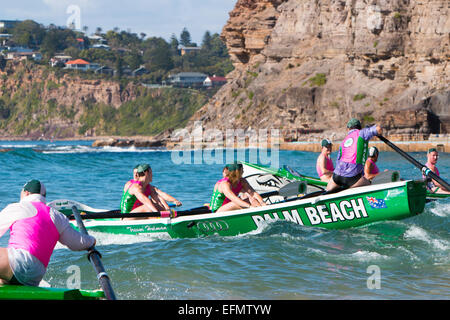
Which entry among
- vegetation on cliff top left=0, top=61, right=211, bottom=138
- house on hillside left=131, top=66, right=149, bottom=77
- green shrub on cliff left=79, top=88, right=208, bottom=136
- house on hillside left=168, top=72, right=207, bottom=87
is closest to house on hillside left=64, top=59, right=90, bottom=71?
vegetation on cliff top left=0, top=61, right=211, bottom=138

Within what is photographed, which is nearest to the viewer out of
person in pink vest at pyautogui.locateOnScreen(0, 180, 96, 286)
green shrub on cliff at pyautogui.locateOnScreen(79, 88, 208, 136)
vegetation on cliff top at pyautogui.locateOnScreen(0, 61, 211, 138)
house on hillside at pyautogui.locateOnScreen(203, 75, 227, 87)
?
person in pink vest at pyautogui.locateOnScreen(0, 180, 96, 286)

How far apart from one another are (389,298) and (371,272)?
1.25 meters

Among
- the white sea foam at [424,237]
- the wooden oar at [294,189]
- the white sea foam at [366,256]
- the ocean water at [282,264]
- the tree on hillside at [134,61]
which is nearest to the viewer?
the ocean water at [282,264]

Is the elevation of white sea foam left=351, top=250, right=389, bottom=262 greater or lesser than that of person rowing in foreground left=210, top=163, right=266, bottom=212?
lesser

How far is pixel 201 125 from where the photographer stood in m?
77.4

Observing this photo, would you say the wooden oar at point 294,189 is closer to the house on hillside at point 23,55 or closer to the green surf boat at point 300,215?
the green surf boat at point 300,215

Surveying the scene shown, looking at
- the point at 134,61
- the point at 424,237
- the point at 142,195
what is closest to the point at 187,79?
the point at 134,61

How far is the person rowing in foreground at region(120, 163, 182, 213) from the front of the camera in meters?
10.8

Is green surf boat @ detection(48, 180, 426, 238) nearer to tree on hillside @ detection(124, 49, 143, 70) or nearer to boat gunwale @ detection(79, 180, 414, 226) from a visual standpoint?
boat gunwale @ detection(79, 180, 414, 226)

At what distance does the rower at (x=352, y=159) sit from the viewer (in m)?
10.3

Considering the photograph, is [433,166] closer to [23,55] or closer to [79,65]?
[79,65]

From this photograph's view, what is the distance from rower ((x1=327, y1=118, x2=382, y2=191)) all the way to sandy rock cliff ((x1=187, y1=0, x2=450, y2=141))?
140ft

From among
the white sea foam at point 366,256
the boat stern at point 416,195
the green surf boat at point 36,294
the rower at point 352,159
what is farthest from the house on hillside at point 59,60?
the green surf boat at point 36,294

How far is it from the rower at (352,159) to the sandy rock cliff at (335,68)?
42.6m
